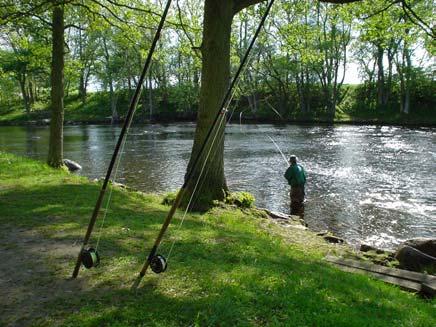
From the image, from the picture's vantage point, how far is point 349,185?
17.8 m

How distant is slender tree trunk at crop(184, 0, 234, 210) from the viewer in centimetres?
1032

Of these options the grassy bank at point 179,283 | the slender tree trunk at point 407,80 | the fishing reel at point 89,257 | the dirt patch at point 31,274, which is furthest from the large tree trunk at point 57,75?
A: the slender tree trunk at point 407,80

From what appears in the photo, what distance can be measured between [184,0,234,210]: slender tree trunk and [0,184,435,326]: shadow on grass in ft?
10.4

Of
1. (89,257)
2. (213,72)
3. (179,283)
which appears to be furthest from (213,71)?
(89,257)

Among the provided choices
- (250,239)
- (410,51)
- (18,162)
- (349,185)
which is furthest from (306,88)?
(250,239)

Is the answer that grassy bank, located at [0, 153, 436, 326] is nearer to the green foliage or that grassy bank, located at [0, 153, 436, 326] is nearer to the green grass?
the green foliage

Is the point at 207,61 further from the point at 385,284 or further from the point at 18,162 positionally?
the point at 18,162

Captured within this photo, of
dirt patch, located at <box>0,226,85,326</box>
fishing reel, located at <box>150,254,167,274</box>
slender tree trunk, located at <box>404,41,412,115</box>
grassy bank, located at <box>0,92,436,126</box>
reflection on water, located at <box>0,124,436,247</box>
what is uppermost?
slender tree trunk, located at <box>404,41,412,115</box>

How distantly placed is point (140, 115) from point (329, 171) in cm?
4895

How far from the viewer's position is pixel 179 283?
16.8ft

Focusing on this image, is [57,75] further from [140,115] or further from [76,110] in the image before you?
[76,110]

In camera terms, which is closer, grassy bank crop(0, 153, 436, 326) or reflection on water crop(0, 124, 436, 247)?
grassy bank crop(0, 153, 436, 326)

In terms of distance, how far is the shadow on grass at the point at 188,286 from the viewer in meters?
4.34

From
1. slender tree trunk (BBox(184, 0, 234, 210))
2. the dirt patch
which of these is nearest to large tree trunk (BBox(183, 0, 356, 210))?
slender tree trunk (BBox(184, 0, 234, 210))
